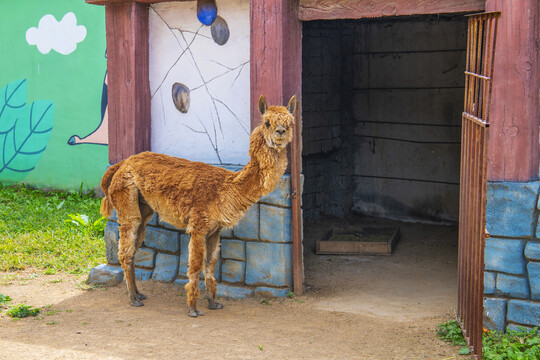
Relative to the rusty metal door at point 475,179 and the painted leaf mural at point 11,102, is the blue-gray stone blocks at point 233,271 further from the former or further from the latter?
the painted leaf mural at point 11,102

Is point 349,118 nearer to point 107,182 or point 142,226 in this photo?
point 142,226

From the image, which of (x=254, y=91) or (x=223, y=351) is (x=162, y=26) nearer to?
(x=254, y=91)

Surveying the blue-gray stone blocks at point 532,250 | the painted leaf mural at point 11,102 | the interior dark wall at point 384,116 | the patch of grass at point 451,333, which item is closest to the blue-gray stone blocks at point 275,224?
the patch of grass at point 451,333

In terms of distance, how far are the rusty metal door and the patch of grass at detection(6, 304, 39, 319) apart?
3.62 meters

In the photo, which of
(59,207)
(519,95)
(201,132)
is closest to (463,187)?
(519,95)

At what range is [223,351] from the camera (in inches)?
196

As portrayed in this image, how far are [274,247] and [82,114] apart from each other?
593cm

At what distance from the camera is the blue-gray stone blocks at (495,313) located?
17.1 ft

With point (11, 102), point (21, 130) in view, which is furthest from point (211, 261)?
point (11, 102)

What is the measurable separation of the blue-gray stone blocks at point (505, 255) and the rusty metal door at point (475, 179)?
32cm

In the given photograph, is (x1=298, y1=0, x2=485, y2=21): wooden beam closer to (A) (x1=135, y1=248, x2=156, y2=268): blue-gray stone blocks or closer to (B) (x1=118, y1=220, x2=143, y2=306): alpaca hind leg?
(B) (x1=118, y1=220, x2=143, y2=306): alpaca hind leg

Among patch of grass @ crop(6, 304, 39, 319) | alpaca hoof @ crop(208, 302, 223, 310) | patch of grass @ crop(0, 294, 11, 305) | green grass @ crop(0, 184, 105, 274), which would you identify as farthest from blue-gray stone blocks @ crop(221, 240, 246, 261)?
patch of grass @ crop(0, 294, 11, 305)

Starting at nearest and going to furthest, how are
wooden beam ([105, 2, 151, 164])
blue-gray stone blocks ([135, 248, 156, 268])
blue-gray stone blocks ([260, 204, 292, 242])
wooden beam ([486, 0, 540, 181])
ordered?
wooden beam ([486, 0, 540, 181]), blue-gray stone blocks ([260, 204, 292, 242]), wooden beam ([105, 2, 151, 164]), blue-gray stone blocks ([135, 248, 156, 268])

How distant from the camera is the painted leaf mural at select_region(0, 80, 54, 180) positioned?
11383mm
